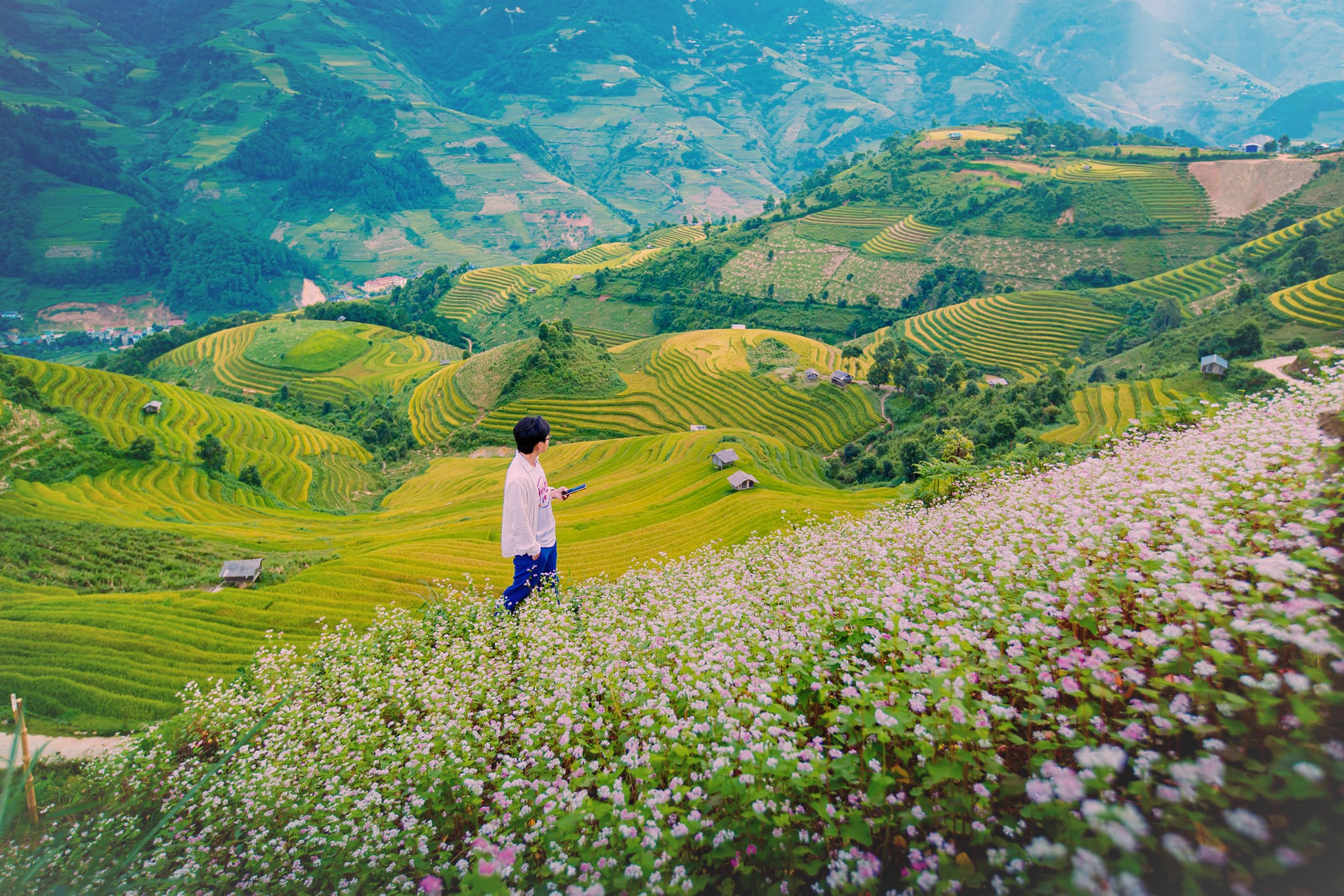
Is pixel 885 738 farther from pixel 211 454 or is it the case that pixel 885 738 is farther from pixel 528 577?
pixel 211 454

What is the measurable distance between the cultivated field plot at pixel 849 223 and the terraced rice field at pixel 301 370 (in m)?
73.5

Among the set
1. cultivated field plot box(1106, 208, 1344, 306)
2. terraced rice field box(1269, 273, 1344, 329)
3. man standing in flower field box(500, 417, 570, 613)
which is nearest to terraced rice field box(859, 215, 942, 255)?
cultivated field plot box(1106, 208, 1344, 306)

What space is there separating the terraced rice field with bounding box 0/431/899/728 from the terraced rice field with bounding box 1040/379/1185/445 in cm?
1465

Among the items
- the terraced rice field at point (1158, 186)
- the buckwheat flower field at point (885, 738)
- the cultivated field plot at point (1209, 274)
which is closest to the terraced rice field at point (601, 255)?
the terraced rice field at point (1158, 186)

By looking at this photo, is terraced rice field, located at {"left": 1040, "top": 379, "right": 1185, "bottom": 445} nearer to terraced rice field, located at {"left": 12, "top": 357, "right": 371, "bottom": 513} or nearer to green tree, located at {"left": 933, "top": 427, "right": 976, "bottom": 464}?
green tree, located at {"left": 933, "top": 427, "right": 976, "bottom": 464}

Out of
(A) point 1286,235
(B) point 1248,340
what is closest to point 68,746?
(B) point 1248,340

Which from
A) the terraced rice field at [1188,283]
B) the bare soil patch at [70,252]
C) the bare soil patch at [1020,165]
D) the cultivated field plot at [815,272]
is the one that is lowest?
the terraced rice field at [1188,283]

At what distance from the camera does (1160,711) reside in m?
3.18

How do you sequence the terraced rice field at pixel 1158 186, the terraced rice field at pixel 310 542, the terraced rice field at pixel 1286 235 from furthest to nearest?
the terraced rice field at pixel 1158 186, the terraced rice field at pixel 1286 235, the terraced rice field at pixel 310 542

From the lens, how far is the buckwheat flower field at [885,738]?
271 cm

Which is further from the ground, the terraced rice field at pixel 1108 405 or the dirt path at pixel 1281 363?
the dirt path at pixel 1281 363

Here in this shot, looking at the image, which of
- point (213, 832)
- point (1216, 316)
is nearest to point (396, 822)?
point (213, 832)

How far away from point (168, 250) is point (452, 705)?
233512 millimetres

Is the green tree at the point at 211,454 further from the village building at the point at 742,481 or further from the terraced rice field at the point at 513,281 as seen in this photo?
the terraced rice field at the point at 513,281
